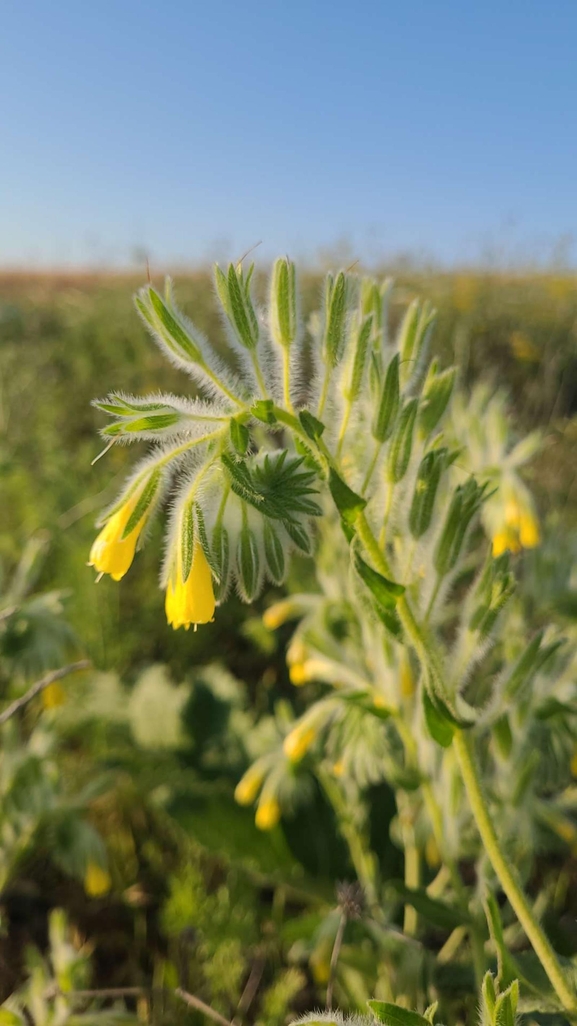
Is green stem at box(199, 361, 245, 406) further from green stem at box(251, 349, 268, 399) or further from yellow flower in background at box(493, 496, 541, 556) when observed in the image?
yellow flower in background at box(493, 496, 541, 556)

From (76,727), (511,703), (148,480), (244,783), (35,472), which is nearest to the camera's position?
(148,480)

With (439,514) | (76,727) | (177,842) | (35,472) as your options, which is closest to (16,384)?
(35,472)

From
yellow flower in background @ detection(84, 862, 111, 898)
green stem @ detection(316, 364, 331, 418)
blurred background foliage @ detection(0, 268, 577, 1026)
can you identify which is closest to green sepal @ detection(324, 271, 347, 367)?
green stem @ detection(316, 364, 331, 418)

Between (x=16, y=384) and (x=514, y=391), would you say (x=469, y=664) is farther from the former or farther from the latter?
(x=514, y=391)

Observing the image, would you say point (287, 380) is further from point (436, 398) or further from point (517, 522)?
point (517, 522)

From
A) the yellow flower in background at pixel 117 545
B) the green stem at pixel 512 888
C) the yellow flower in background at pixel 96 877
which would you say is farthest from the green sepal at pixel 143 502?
the yellow flower in background at pixel 96 877
